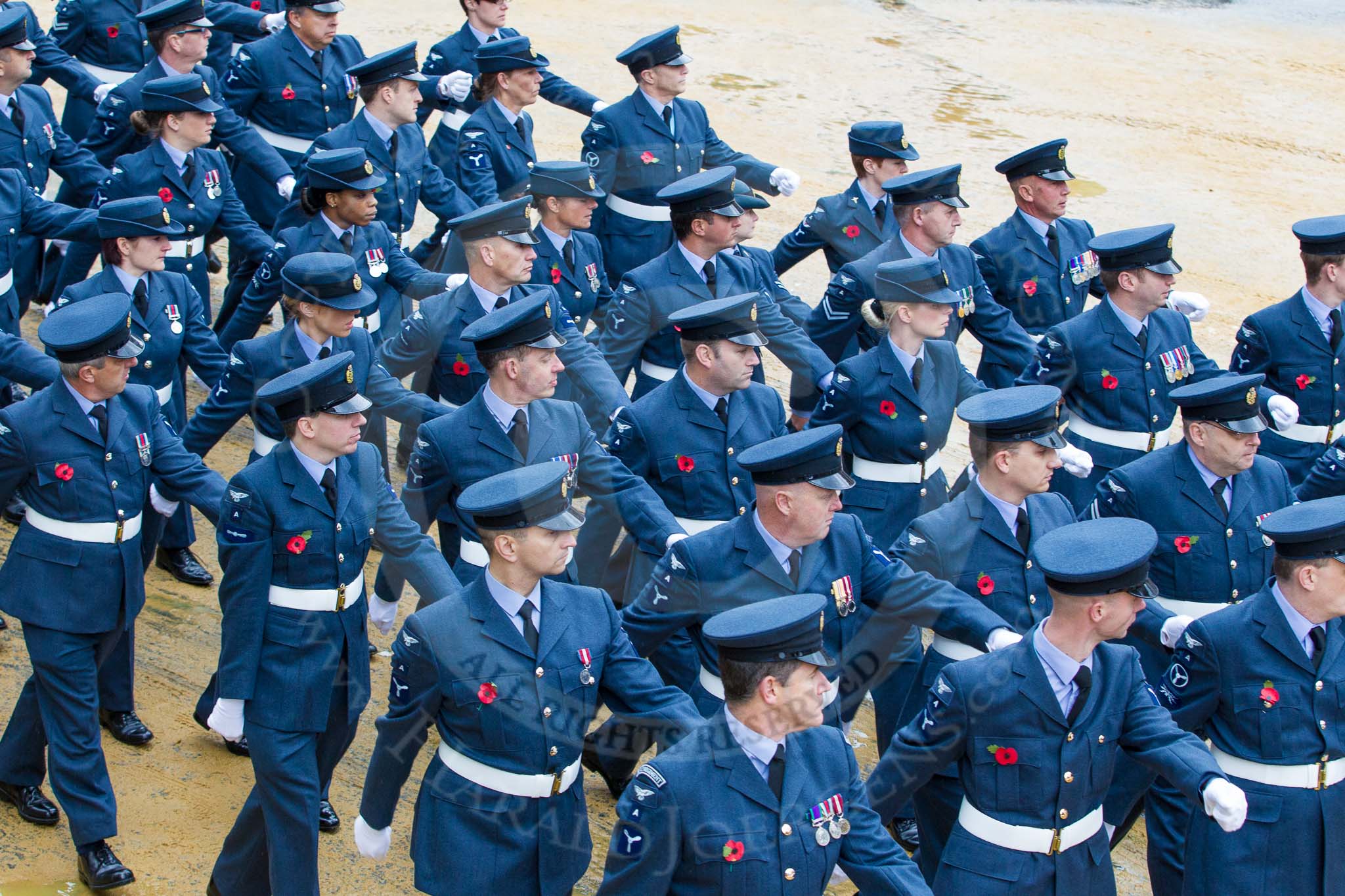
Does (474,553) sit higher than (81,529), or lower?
lower

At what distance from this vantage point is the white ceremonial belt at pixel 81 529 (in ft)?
18.1

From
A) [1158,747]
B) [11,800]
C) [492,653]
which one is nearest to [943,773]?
[1158,747]

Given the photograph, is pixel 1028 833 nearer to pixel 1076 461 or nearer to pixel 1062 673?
pixel 1062 673

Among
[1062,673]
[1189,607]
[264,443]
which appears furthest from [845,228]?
[1062,673]

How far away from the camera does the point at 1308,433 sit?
24.2 ft

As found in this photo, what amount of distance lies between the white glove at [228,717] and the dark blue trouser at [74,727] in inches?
23.0

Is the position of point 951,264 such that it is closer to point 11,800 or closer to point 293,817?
point 293,817

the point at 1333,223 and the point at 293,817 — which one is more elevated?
the point at 1333,223

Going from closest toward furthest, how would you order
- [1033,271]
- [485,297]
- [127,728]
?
[127,728] < [485,297] < [1033,271]

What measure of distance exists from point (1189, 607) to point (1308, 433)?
1.85 m

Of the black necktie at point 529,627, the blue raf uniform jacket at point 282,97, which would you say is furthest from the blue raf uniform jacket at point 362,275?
the black necktie at point 529,627

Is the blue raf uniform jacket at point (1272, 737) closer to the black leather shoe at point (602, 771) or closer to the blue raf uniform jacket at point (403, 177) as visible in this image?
the black leather shoe at point (602, 771)

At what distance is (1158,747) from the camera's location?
177 inches

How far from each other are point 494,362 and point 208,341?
5.60 ft
